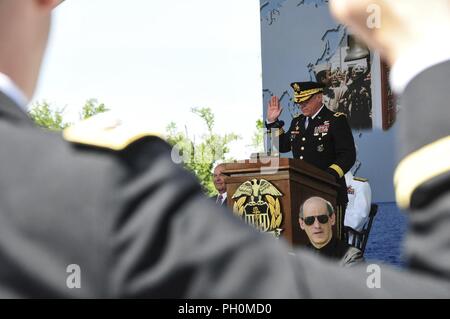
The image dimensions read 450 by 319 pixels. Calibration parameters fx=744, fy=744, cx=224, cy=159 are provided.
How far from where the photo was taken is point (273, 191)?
14.9 feet

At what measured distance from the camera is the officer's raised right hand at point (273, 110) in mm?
6798

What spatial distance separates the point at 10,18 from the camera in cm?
58

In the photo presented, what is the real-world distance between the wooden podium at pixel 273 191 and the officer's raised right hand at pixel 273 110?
2.02m

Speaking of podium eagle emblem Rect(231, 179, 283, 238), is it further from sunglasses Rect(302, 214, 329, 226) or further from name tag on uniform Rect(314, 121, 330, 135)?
name tag on uniform Rect(314, 121, 330, 135)

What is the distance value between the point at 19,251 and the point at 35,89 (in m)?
0.15

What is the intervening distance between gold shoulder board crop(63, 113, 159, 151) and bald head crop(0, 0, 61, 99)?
0.05 metres

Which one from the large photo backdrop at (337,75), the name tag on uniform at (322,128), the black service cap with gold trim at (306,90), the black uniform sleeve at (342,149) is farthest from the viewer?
the large photo backdrop at (337,75)

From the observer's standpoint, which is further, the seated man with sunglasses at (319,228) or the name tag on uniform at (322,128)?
the name tag on uniform at (322,128)

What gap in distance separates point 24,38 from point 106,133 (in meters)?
0.10

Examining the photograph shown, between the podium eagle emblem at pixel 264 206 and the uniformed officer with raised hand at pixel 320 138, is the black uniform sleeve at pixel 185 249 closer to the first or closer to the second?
the podium eagle emblem at pixel 264 206

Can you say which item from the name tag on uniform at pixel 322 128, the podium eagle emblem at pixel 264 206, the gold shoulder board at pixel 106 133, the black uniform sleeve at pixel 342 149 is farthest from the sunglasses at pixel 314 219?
the gold shoulder board at pixel 106 133

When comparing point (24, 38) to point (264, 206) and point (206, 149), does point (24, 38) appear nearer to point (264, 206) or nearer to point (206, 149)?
point (264, 206)

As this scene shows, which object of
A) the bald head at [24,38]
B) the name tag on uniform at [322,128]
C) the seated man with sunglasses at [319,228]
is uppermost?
the name tag on uniform at [322,128]

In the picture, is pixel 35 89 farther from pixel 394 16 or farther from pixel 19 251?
pixel 394 16
